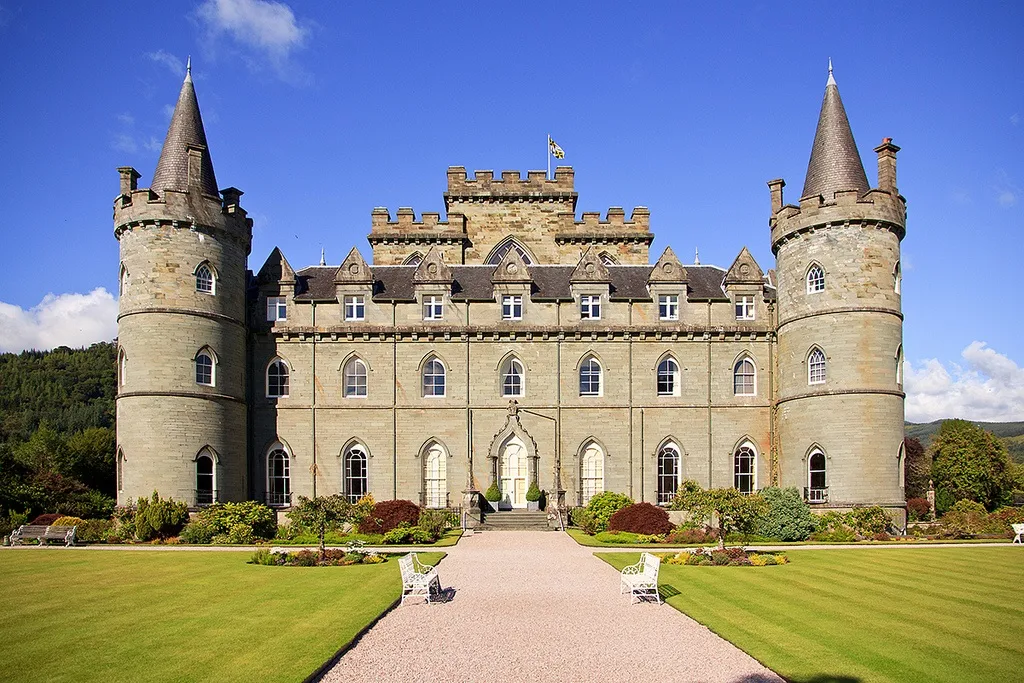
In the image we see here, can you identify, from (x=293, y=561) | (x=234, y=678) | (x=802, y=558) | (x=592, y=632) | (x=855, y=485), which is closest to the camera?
(x=234, y=678)

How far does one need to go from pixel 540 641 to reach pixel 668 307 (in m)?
28.4

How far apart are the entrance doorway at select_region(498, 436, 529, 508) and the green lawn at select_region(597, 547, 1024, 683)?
1508 cm

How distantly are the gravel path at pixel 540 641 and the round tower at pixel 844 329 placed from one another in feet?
60.1

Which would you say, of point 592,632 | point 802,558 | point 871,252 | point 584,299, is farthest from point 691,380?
point 592,632

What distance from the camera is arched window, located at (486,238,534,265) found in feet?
166

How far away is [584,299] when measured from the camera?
4212 cm

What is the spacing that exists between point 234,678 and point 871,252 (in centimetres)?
3230

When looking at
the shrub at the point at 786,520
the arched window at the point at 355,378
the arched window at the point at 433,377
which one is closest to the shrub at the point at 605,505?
the shrub at the point at 786,520

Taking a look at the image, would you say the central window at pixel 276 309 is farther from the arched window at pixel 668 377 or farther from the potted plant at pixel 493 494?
the arched window at pixel 668 377

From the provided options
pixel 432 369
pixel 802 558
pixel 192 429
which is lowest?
pixel 802 558

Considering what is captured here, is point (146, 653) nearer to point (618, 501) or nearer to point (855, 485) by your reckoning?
point (618, 501)

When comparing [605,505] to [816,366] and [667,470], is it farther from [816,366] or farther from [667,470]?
[816,366]

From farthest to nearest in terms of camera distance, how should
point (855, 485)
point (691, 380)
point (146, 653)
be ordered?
point (691, 380) → point (855, 485) → point (146, 653)

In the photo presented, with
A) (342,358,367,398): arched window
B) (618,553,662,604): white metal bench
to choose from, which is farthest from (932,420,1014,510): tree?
(618,553,662,604): white metal bench
